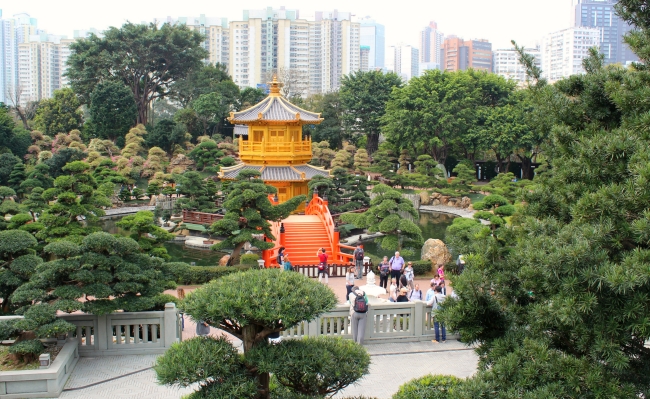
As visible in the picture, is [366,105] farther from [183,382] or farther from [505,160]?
[183,382]

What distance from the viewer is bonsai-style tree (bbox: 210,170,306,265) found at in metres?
18.1

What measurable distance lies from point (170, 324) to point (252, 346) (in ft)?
13.7

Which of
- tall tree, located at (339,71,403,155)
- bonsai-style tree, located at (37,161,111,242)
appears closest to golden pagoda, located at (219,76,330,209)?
bonsai-style tree, located at (37,161,111,242)

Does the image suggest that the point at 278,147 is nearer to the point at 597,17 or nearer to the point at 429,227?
the point at 429,227

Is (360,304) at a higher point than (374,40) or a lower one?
lower

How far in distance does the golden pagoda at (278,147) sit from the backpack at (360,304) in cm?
1625

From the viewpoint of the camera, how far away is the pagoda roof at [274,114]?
27.0 metres

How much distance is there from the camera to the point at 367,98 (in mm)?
45469

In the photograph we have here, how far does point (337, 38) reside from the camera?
10088cm

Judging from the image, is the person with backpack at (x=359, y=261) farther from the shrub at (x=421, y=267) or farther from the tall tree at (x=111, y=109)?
the tall tree at (x=111, y=109)

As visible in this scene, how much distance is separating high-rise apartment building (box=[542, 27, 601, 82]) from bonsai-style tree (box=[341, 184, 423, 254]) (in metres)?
110

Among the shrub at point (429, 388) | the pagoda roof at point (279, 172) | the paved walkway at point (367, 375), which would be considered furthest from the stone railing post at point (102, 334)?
the pagoda roof at point (279, 172)

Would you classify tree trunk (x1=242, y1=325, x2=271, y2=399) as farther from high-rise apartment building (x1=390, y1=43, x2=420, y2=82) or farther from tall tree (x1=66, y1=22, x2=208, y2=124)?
high-rise apartment building (x1=390, y1=43, x2=420, y2=82)

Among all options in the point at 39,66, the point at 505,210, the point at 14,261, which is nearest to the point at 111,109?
the point at 505,210
